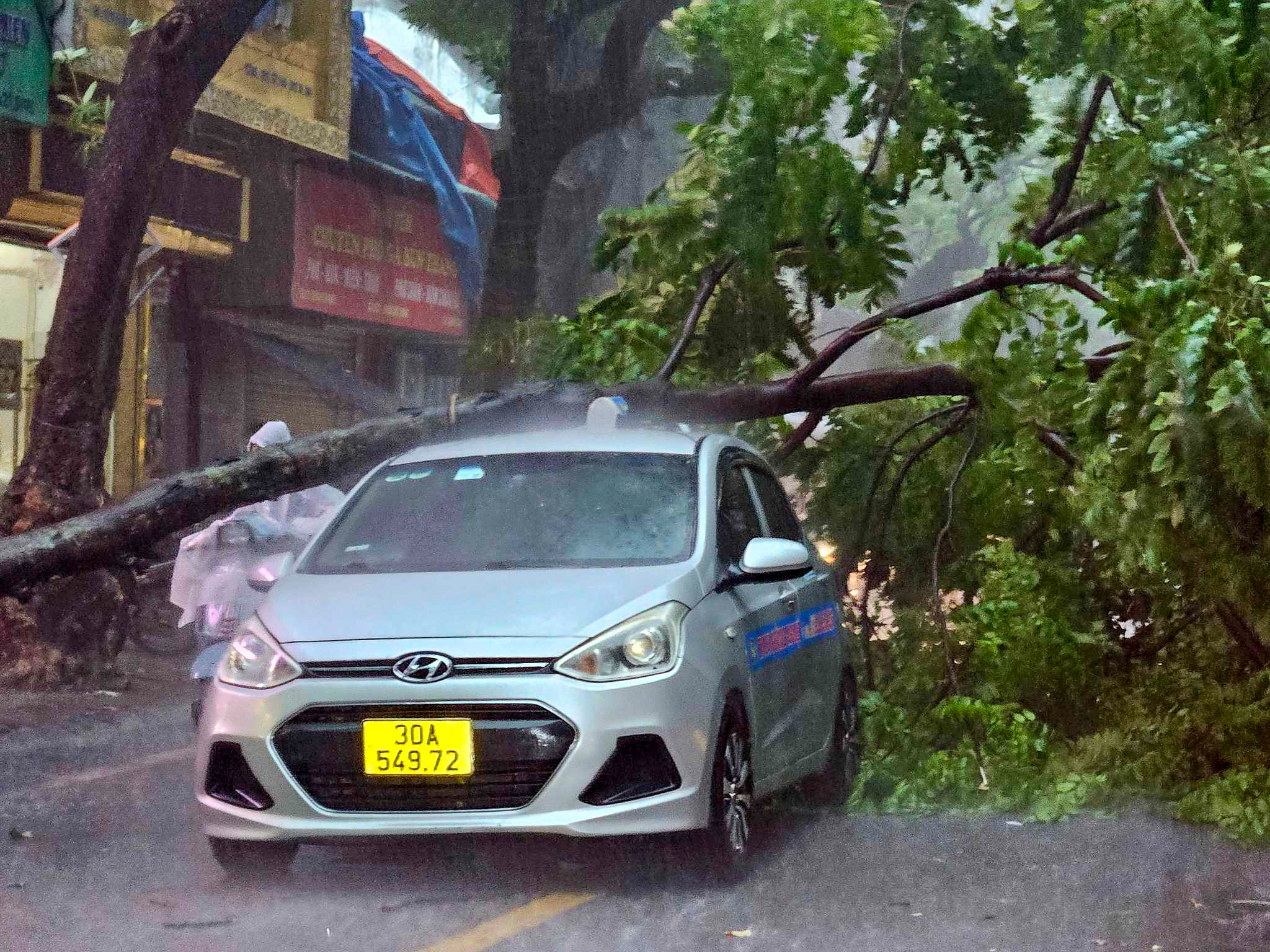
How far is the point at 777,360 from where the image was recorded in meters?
11.3

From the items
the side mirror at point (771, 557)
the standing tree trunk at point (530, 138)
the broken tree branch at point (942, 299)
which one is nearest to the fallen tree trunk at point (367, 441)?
the broken tree branch at point (942, 299)

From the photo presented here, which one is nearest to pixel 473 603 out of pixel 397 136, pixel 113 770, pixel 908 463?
pixel 113 770

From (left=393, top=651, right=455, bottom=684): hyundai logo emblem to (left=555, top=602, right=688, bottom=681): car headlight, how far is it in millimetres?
336

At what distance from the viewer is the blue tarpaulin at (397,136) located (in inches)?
784

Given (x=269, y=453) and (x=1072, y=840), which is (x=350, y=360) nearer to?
(x=269, y=453)

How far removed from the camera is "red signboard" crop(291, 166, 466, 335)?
19703 mm

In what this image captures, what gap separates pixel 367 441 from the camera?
9.38 metres

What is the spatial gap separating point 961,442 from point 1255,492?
4.31 metres

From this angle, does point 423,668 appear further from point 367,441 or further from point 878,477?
point 878,477

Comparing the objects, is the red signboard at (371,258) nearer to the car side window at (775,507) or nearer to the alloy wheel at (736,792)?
the car side window at (775,507)

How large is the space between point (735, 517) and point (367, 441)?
9.61 ft

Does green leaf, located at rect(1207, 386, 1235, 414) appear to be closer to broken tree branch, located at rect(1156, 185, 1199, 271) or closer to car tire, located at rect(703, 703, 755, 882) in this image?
broken tree branch, located at rect(1156, 185, 1199, 271)

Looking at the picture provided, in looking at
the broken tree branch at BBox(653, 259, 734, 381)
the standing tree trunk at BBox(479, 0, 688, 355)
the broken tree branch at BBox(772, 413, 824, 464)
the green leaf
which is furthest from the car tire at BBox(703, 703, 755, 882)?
the standing tree trunk at BBox(479, 0, 688, 355)

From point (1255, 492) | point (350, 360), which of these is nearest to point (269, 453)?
point (1255, 492)
